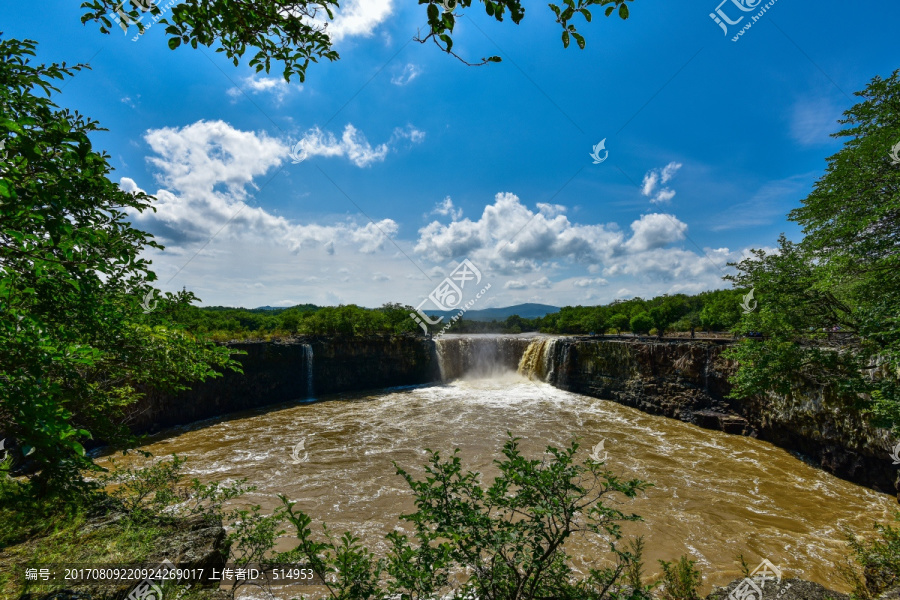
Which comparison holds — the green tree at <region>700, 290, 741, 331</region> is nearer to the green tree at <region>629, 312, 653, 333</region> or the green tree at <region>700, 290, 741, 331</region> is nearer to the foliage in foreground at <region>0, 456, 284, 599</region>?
the green tree at <region>629, 312, 653, 333</region>

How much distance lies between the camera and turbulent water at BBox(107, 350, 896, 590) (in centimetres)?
897

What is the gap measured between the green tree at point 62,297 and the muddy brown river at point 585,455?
6871 mm

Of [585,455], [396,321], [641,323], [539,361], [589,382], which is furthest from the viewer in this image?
[396,321]

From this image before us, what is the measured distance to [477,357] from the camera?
35.4m

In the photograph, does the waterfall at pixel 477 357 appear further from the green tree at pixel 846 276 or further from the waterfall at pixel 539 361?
the green tree at pixel 846 276

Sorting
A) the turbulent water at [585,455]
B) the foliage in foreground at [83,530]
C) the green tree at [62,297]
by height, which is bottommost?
the turbulent water at [585,455]

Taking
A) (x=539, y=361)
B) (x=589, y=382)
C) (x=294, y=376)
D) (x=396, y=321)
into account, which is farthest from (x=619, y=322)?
(x=294, y=376)

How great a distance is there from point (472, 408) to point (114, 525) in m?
20.9

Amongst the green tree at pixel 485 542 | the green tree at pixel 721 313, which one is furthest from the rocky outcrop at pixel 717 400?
the green tree at pixel 485 542

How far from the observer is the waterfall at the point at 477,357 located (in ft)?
114

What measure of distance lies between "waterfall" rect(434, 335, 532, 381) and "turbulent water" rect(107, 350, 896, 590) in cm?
921

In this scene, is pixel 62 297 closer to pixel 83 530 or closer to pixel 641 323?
pixel 83 530

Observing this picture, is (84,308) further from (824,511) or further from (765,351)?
(824,511)

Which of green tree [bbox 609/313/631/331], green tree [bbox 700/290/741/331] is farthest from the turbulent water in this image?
green tree [bbox 609/313/631/331]
